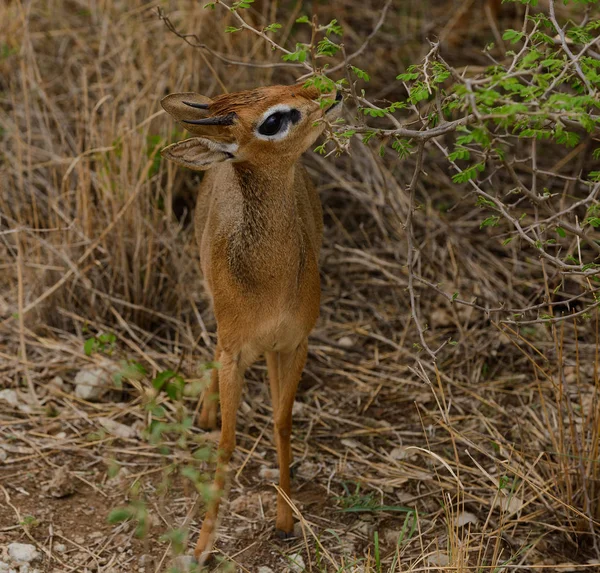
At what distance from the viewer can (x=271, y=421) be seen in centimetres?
443

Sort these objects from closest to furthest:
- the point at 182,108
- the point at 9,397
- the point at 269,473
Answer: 1. the point at 182,108
2. the point at 269,473
3. the point at 9,397

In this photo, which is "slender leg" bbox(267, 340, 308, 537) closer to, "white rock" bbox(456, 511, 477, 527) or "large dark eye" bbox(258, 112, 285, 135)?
"white rock" bbox(456, 511, 477, 527)

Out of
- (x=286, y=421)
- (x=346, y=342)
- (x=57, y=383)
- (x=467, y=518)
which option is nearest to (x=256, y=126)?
(x=286, y=421)

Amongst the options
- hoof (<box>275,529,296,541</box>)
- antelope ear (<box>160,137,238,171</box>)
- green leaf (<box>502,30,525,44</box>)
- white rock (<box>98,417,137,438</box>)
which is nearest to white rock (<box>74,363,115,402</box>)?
white rock (<box>98,417,137,438</box>)

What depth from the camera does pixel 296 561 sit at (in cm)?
352

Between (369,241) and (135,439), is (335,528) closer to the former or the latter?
(135,439)

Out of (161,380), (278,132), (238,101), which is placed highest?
(238,101)

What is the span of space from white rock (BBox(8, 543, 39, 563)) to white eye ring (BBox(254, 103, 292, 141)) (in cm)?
185

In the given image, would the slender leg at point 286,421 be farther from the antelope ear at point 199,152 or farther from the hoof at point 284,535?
the antelope ear at point 199,152

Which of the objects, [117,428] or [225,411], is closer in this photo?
[225,411]

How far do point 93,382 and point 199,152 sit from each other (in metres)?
1.92

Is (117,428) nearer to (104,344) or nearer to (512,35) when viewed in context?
(104,344)

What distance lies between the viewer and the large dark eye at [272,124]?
308 centimetres

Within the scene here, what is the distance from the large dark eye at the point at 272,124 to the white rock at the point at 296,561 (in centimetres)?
166
